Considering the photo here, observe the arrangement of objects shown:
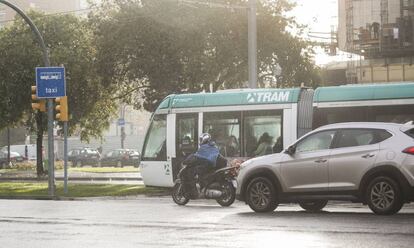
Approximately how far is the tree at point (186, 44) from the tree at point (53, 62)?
1806 mm

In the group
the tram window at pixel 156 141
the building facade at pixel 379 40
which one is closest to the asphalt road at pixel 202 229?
the tram window at pixel 156 141

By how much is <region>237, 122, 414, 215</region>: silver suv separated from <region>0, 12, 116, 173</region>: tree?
2353cm

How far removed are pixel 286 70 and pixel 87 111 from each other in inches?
418

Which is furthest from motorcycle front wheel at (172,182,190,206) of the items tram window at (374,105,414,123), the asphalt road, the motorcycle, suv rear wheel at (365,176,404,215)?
suv rear wheel at (365,176,404,215)

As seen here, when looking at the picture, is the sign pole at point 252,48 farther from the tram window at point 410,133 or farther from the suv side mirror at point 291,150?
the tram window at point 410,133

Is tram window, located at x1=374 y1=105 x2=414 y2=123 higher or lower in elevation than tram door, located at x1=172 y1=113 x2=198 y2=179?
higher

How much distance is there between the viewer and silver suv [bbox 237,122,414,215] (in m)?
13.6

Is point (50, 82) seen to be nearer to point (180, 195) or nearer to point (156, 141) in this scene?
point (156, 141)

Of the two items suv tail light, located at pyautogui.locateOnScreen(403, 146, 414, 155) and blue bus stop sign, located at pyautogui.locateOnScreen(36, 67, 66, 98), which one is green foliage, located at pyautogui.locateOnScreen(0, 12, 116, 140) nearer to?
Result: blue bus stop sign, located at pyautogui.locateOnScreen(36, 67, 66, 98)

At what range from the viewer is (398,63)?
4606 centimetres

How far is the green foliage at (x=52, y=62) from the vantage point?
37344 mm

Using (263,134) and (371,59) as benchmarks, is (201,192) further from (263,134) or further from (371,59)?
(371,59)

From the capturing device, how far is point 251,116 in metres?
21.5

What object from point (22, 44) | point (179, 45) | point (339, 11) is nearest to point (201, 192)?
point (179, 45)
